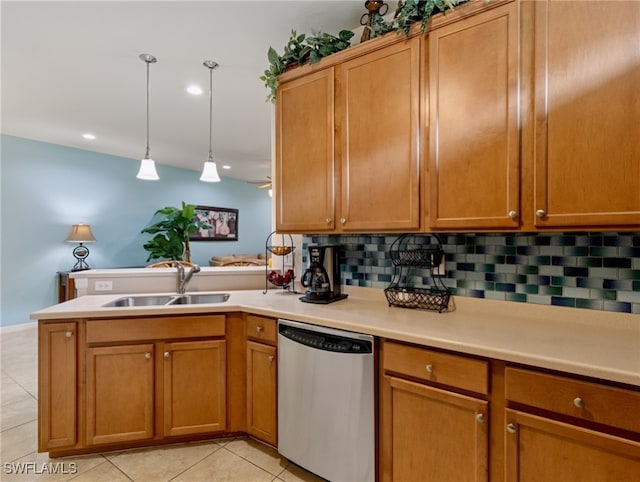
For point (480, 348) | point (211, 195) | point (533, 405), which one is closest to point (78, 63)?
point (480, 348)

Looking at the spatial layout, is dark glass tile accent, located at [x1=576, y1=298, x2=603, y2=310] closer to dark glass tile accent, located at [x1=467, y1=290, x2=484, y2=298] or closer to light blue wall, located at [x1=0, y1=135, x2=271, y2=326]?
dark glass tile accent, located at [x1=467, y1=290, x2=484, y2=298]

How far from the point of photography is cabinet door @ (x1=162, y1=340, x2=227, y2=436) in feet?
6.19

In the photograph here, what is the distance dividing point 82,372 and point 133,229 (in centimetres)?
435

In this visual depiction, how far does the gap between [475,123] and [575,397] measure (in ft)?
3.79

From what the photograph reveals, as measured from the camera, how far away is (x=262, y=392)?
6.15 ft

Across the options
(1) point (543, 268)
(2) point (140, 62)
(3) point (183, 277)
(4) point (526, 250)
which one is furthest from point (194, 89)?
(1) point (543, 268)

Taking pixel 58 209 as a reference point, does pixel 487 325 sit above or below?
below

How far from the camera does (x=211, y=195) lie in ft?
22.6

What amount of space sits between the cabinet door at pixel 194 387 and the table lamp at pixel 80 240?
3896 millimetres

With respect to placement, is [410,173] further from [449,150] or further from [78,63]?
Answer: [78,63]

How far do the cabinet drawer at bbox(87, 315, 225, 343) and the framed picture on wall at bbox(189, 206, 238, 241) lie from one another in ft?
15.3

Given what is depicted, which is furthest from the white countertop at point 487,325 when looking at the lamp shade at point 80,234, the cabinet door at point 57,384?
the lamp shade at point 80,234
